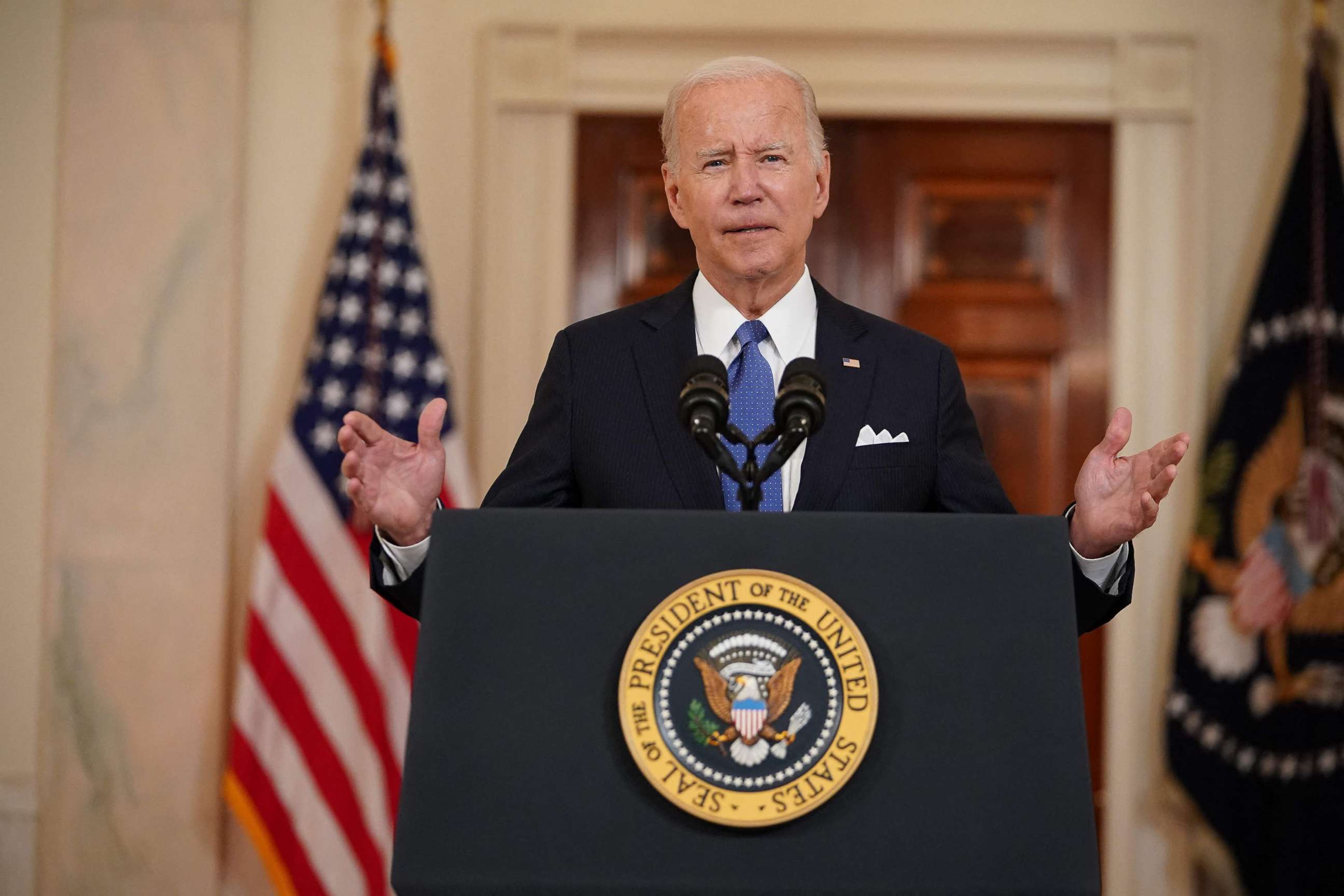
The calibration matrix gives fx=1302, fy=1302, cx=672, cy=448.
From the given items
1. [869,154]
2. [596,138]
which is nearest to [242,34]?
[596,138]

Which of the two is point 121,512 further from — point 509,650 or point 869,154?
point 509,650

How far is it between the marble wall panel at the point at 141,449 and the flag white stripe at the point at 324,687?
0.26 metres

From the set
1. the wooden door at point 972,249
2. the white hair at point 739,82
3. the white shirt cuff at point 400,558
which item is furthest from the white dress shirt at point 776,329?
the wooden door at point 972,249

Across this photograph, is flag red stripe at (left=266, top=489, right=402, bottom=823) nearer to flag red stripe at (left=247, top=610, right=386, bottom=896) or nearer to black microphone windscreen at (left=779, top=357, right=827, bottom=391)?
flag red stripe at (left=247, top=610, right=386, bottom=896)

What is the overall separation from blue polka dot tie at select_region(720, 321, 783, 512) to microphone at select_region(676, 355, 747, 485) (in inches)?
12.7

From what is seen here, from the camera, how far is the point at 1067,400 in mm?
4207

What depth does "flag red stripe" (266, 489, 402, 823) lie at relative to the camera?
12.4ft

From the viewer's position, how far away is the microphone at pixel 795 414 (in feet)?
4.36

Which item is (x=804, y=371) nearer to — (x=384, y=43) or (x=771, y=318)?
(x=771, y=318)

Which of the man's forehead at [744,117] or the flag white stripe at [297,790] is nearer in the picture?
the man's forehead at [744,117]

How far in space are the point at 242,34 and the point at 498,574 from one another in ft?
10.7

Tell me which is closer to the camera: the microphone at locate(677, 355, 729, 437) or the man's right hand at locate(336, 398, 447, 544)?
the microphone at locate(677, 355, 729, 437)

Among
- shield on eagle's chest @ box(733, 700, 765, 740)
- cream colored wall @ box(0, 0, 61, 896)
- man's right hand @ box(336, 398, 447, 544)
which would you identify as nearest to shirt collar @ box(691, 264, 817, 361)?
man's right hand @ box(336, 398, 447, 544)

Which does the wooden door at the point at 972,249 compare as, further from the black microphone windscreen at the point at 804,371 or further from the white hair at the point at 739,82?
the black microphone windscreen at the point at 804,371
